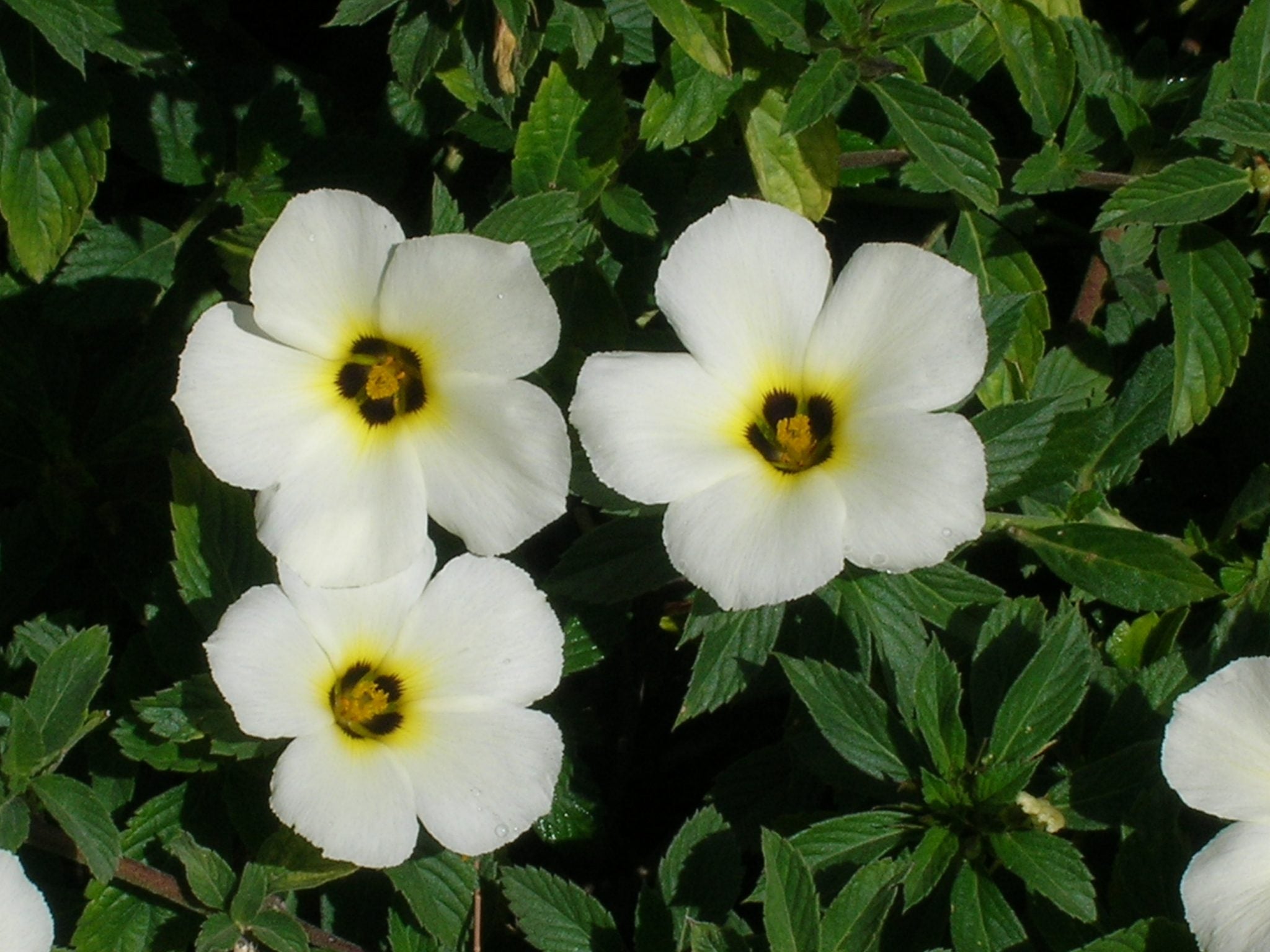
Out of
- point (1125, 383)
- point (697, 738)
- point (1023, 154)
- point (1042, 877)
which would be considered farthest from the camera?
point (697, 738)

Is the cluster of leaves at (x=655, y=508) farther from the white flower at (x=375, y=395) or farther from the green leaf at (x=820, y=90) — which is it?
the white flower at (x=375, y=395)

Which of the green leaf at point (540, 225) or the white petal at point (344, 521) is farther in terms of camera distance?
the green leaf at point (540, 225)

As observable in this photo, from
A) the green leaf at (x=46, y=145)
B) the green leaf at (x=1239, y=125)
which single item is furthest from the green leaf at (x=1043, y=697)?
the green leaf at (x=46, y=145)

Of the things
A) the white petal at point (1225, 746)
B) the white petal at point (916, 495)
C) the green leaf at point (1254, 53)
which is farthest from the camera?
the green leaf at point (1254, 53)

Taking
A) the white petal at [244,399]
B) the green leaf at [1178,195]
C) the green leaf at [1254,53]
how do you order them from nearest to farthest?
1. the white petal at [244,399]
2. the green leaf at [1178,195]
3. the green leaf at [1254,53]

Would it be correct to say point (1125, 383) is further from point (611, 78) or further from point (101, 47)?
point (101, 47)

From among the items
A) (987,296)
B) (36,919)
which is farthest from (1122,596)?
(36,919)

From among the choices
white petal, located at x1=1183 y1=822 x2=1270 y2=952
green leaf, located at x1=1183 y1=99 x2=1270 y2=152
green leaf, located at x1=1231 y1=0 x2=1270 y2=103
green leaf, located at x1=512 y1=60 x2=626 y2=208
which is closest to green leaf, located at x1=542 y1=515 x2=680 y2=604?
green leaf, located at x1=512 y1=60 x2=626 y2=208
